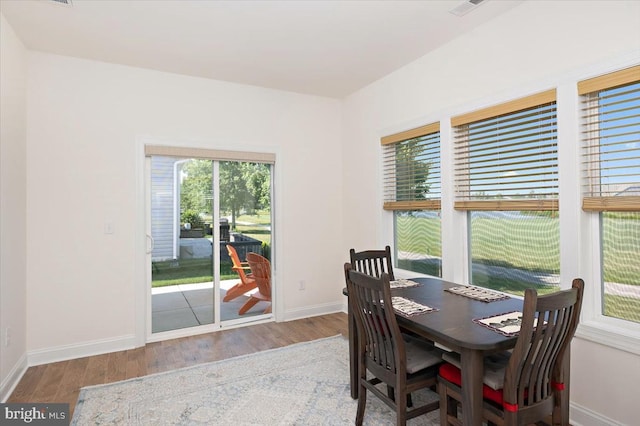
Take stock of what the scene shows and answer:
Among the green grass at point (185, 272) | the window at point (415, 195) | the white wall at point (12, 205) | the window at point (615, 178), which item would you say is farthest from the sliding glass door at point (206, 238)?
the window at point (615, 178)

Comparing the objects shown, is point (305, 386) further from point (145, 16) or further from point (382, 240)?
point (145, 16)

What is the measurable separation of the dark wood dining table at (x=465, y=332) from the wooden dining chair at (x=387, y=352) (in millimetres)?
140

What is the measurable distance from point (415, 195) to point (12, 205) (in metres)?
3.53

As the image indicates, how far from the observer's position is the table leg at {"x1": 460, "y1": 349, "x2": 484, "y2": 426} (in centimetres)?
161

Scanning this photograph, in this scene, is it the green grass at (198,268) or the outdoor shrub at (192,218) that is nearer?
the green grass at (198,268)

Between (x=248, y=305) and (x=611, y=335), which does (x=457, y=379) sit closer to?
(x=611, y=335)

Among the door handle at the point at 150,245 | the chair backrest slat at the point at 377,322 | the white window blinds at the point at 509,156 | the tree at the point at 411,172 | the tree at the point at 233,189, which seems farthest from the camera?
the tree at the point at 233,189

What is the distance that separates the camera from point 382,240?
13.1ft

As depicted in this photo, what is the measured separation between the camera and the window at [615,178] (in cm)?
203

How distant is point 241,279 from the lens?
423cm

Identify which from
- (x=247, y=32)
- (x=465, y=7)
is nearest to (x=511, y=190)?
(x=465, y=7)

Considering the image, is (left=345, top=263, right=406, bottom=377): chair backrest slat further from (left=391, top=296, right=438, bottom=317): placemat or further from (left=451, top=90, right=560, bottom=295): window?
(left=451, top=90, right=560, bottom=295): window

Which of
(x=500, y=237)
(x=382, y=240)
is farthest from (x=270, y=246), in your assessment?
(x=500, y=237)

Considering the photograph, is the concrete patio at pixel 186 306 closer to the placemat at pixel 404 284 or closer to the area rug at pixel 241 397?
the area rug at pixel 241 397
